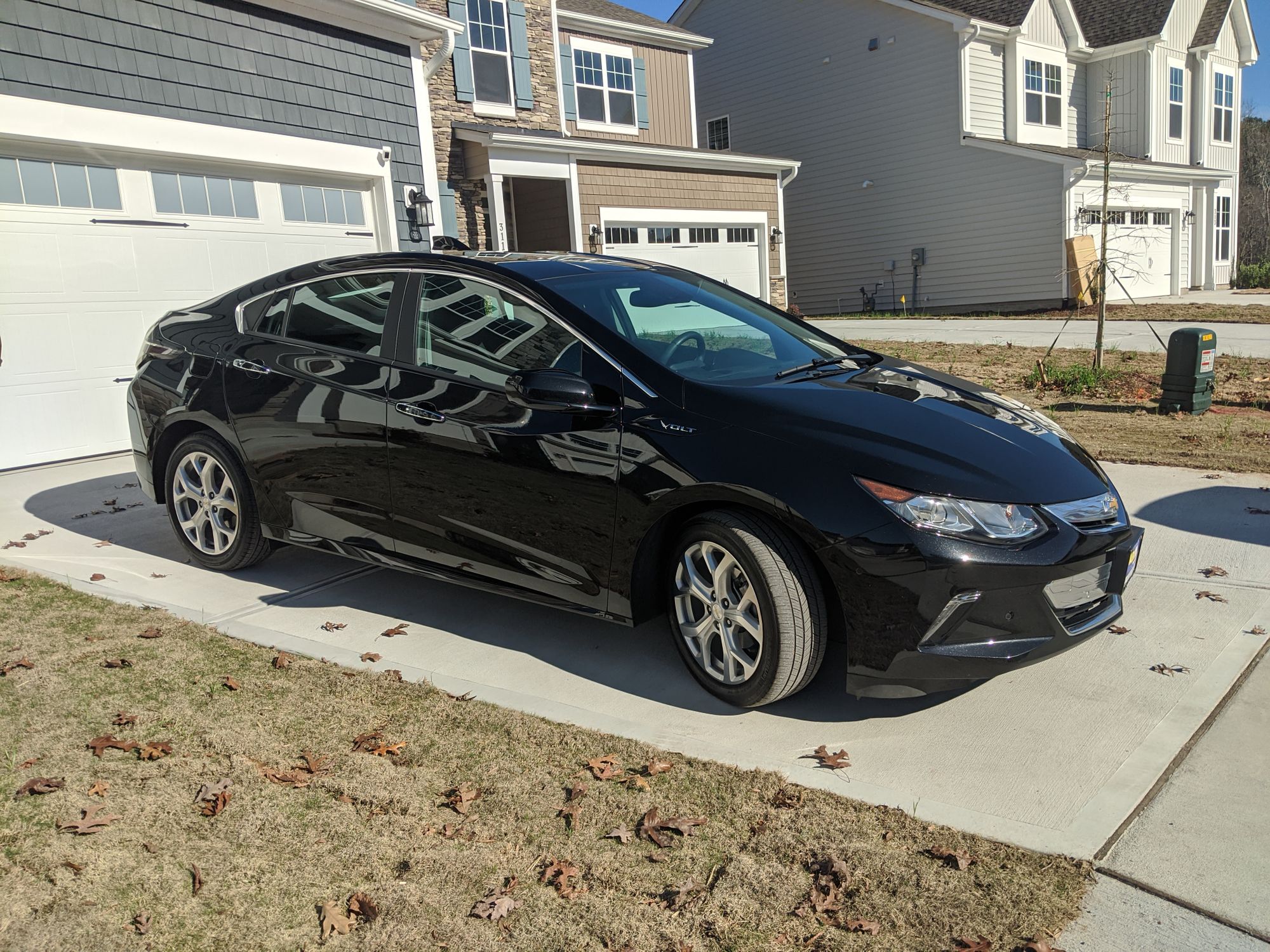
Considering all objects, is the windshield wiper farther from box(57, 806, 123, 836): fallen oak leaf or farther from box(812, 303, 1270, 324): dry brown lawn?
box(812, 303, 1270, 324): dry brown lawn

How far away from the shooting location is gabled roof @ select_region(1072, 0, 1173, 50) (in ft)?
82.1

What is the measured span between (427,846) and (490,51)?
16.0 m

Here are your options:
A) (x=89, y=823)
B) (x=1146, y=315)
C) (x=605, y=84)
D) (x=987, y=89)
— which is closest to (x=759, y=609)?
(x=89, y=823)

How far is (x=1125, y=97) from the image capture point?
2594cm

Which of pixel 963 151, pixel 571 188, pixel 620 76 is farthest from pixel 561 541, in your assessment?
pixel 963 151

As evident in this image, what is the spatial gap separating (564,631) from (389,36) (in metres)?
9.03

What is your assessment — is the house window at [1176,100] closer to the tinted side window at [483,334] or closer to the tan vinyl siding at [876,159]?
the tan vinyl siding at [876,159]

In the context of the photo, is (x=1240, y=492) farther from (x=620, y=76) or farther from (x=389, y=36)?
(x=620, y=76)

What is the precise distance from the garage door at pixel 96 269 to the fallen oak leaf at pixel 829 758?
7483mm

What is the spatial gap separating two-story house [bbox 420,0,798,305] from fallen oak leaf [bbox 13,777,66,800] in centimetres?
1074

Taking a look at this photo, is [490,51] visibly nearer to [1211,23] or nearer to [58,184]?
[58,184]

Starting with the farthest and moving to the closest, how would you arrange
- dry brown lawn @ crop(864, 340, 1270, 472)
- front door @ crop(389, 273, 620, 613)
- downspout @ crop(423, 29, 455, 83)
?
downspout @ crop(423, 29, 455, 83), dry brown lawn @ crop(864, 340, 1270, 472), front door @ crop(389, 273, 620, 613)

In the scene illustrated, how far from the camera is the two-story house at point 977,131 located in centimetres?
2262

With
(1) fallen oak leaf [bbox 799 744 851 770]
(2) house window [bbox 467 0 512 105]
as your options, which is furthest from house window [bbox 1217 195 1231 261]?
(1) fallen oak leaf [bbox 799 744 851 770]
